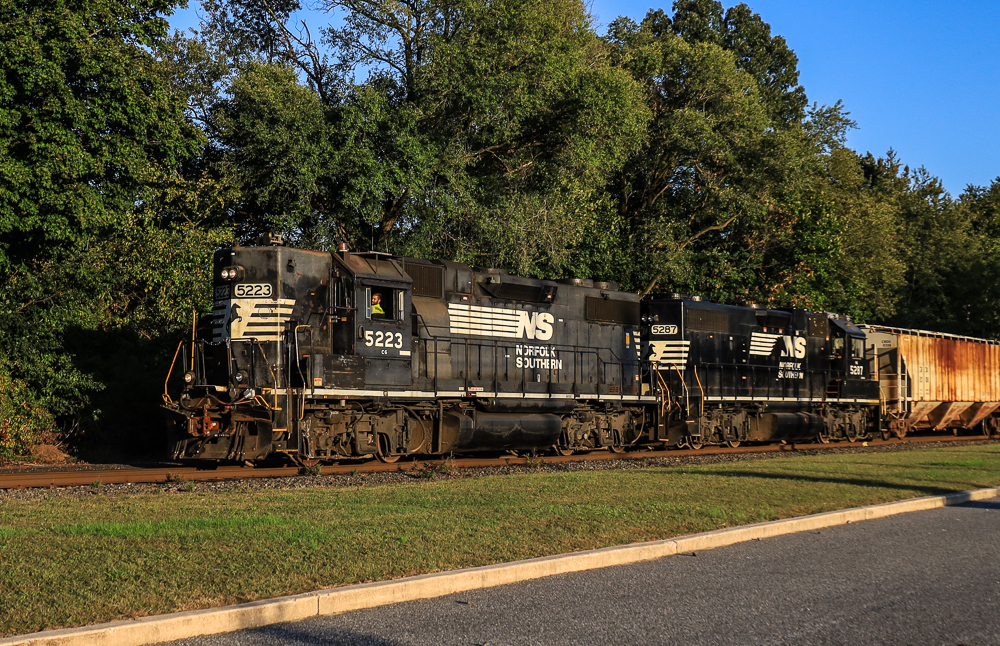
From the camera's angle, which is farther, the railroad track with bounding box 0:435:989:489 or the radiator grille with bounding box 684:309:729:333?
the radiator grille with bounding box 684:309:729:333

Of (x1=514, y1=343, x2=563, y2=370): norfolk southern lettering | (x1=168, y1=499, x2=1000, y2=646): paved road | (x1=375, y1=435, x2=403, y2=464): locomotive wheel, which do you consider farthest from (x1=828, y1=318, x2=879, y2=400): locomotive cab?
(x1=168, y1=499, x2=1000, y2=646): paved road

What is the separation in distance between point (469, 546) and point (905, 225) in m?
57.7

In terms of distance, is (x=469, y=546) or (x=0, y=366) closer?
(x=469, y=546)

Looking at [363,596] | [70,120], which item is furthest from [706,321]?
[363,596]

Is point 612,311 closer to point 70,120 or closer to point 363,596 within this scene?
point 70,120

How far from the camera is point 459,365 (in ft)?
57.2

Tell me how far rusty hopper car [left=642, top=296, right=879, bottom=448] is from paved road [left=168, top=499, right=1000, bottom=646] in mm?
12779

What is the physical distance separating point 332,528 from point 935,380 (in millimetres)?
27872

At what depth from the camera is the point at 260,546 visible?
7816 mm

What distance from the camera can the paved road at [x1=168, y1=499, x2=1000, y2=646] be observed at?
5727 mm

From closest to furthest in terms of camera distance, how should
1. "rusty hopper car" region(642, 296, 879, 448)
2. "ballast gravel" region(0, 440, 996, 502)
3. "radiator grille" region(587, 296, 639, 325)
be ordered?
1. "ballast gravel" region(0, 440, 996, 502)
2. "radiator grille" region(587, 296, 639, 325)
3. "rusty hopper car" region(642, 296, 879, 448)

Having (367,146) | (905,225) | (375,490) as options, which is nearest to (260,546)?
(375,490)

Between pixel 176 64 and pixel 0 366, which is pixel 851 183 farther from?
pixel 0 366

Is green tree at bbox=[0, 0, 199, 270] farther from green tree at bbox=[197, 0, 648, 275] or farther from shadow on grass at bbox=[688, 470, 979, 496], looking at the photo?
shadow on grass at bbox=[688, 470, 979, 496]
